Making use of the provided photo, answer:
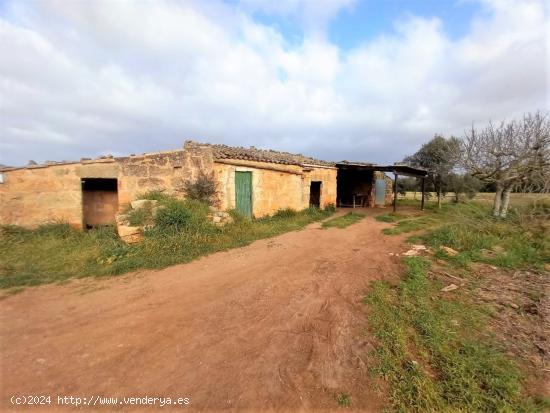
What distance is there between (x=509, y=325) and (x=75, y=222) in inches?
405

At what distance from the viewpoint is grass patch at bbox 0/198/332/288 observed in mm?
5246

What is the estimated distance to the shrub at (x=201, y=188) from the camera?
852 centimetres

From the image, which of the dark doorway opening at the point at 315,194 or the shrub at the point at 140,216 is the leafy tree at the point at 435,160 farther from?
the shrub at the point at 140,216

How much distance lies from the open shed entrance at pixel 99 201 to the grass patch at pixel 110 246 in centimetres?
142

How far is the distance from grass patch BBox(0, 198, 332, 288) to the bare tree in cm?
991

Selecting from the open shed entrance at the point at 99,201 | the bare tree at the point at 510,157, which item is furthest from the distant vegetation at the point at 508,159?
the open shed entrance at the point at 99,201

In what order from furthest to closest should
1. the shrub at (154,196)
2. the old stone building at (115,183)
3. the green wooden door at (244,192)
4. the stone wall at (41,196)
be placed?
1. the green wooden door at (244,192)
2. the shrub at (154,196)
3. the old stone building at (115,183)
4. the stone wall at (41,196)

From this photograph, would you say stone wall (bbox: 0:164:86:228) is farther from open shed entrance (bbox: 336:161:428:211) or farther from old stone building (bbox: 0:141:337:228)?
open shed entrance (bbox: 336:161:428:211)

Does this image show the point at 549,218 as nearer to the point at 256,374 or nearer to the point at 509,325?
the point at 509,325

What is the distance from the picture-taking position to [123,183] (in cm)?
820

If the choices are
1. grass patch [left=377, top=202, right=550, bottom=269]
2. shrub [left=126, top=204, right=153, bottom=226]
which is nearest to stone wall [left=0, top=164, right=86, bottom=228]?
shrub [left=126, top=204, right=153, bottom=226]

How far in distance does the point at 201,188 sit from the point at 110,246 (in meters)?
3.19

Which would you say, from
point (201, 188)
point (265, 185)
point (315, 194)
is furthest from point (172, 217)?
point (315, 194)

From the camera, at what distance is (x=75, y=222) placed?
26.4ft
